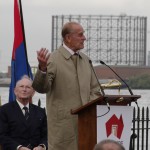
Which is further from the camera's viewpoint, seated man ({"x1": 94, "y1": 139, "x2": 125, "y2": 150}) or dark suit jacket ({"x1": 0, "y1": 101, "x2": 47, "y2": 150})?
dark suit jacket ({"x1": 0, "y1": 101, "x2": 47, "y2": 150})

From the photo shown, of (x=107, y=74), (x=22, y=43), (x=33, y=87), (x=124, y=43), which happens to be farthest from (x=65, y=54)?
(x=124, y=43)

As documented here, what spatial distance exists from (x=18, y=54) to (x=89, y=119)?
8.19ft

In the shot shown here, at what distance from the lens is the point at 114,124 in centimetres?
695

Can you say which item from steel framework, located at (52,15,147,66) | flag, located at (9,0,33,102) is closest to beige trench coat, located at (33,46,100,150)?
flag, located at (9,0,33,102)

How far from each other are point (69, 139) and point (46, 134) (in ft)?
0.78

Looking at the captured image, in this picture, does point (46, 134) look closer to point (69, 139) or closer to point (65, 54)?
point (69, 139)

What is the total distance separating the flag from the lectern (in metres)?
2.14

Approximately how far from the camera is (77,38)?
7461mm

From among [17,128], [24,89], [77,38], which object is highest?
Answer: [77,38]

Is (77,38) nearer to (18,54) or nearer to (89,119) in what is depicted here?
(89,119)

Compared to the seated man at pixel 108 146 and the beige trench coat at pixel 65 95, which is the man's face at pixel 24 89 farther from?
the seated man at pixel 108 146

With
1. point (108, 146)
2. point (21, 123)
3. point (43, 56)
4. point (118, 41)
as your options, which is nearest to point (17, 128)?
point (21, 123)

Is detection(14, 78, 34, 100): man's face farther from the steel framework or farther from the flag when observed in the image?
the steel framework

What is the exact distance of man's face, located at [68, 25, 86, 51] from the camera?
7.45 metres
